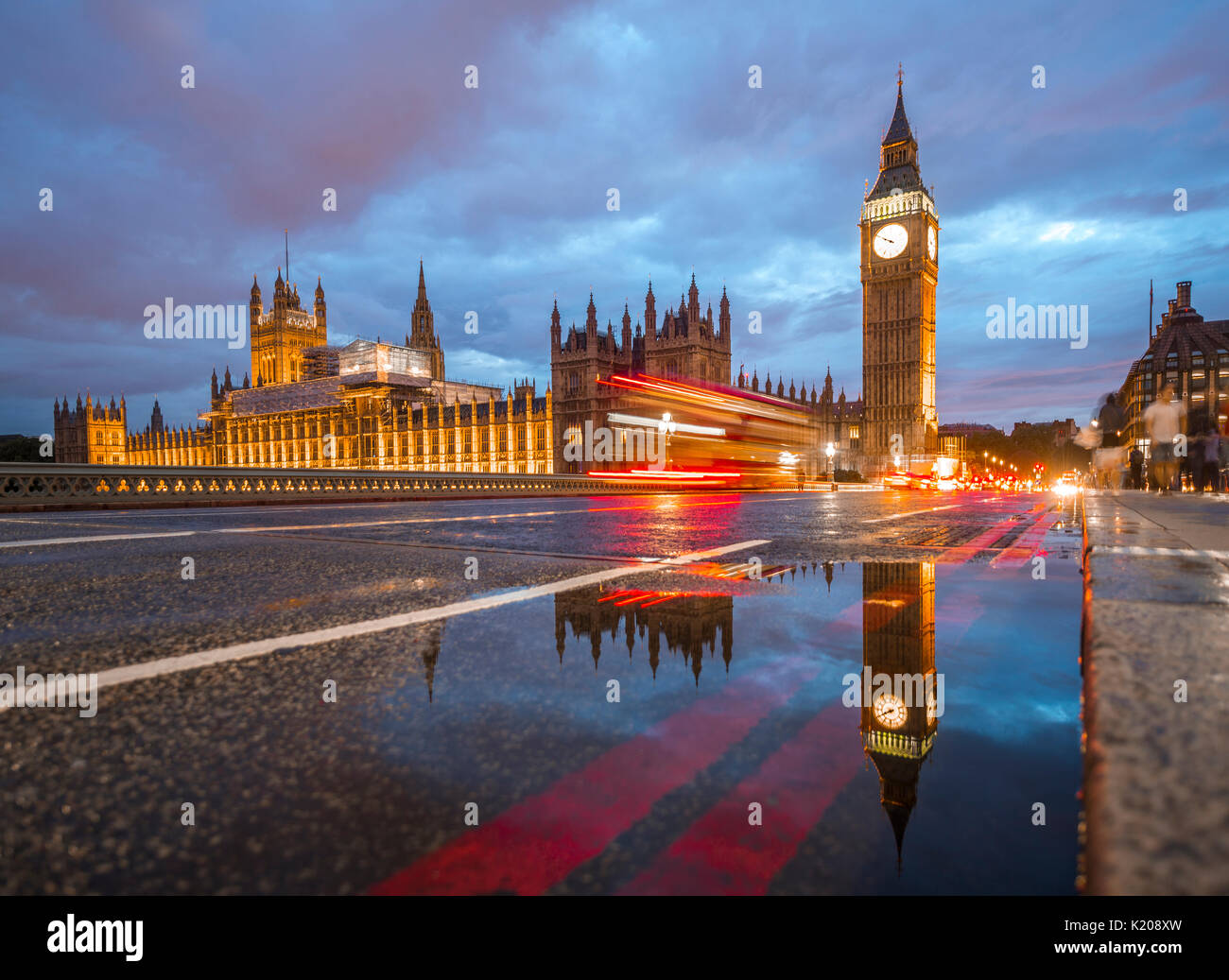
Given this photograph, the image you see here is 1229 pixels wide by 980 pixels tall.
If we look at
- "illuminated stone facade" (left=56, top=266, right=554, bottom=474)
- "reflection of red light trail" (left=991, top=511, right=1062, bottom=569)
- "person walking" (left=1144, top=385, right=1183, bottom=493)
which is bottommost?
"reflection of red light trail" (left=991, top=511, right=1062, bottom=569)

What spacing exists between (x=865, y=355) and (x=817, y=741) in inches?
3399

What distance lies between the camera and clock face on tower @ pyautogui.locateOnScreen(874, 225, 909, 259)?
7831 centimetres

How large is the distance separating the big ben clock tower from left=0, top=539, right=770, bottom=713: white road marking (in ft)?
259

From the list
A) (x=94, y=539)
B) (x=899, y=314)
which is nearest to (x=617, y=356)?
(x=899, y=314)

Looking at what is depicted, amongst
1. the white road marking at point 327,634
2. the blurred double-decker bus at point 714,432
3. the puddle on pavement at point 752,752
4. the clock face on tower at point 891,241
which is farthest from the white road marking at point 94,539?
the clock face on tower at point 891,241

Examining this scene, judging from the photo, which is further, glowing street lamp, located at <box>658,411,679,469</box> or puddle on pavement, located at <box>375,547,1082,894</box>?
glowing street lamp, located at <box>658,411,679,469</box>

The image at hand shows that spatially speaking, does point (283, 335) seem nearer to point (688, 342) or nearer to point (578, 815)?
point (688, 342)

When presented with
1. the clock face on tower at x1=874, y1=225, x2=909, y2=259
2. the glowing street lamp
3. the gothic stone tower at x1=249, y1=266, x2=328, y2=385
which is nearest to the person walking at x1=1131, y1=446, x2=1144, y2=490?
the glowing street lamp

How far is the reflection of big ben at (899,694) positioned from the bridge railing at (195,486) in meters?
14.2

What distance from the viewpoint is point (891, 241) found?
79125 mm

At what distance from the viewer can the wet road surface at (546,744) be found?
978 millimetres

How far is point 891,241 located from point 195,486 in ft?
268

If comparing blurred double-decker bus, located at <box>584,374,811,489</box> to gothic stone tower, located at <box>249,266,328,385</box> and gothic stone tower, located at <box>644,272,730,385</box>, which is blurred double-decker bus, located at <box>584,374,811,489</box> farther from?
gothic stone tower, located at <box>249,266,328,385</box>
